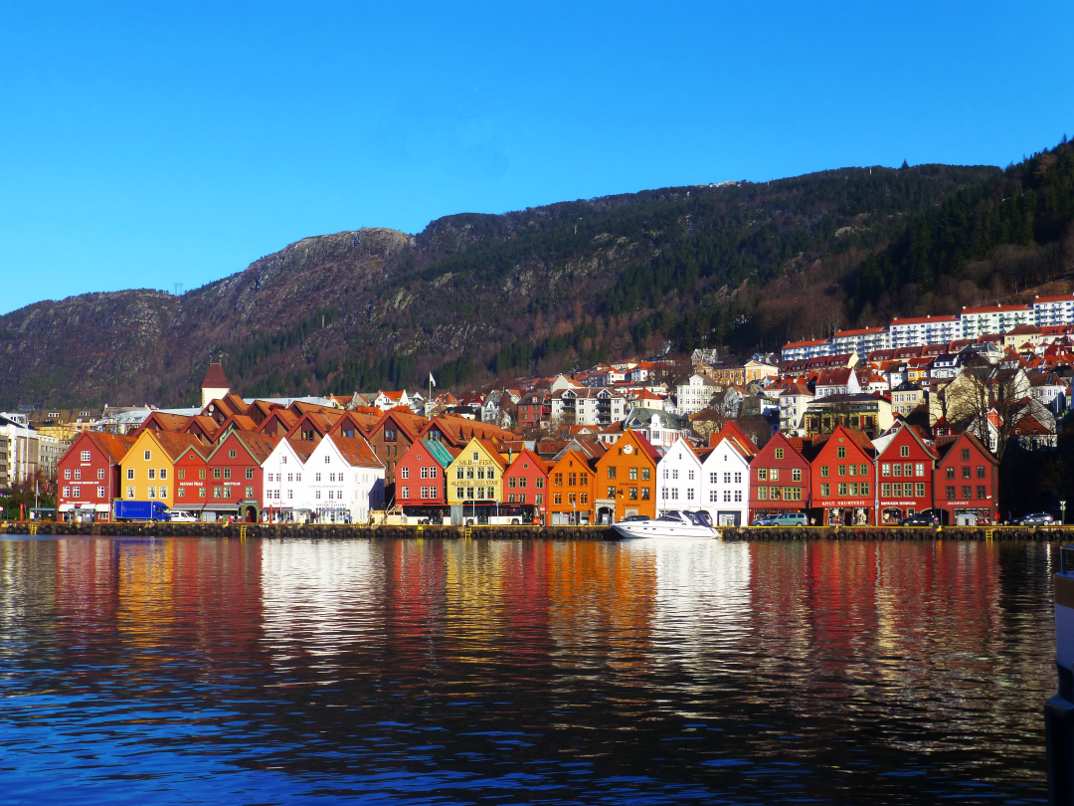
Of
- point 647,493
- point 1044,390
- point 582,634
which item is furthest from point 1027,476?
point 582,634

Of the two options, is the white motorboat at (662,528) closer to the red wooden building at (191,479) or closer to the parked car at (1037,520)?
the parked car at (1037,520)

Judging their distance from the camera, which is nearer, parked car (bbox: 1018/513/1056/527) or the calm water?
the calm water

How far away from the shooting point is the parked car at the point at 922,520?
342 feet

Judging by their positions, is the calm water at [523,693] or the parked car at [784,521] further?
the parked car at [784,521]

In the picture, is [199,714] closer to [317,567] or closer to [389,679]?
[389,679]

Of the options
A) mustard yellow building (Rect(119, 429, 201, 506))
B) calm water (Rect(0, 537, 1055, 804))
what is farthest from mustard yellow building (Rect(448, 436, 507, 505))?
calm water (Rect(0, 537, 1055, 804))

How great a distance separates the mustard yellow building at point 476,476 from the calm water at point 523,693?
209 feet

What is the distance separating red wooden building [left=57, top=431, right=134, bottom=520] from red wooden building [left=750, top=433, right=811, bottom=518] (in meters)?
59.4

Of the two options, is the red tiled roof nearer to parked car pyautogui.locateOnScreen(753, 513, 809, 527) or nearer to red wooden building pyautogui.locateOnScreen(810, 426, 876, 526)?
parked car pyautogui.locateOnScreen(753, 513, 809, 527)

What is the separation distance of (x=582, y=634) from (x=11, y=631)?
15.2 metres

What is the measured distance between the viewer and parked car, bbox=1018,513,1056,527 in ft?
330

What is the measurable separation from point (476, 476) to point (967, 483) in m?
41.2

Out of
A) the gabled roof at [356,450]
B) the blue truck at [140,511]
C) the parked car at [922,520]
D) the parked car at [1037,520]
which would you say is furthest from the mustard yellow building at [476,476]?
the parked car at [1037,520]

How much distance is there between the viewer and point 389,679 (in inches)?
1059
